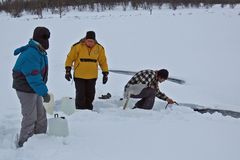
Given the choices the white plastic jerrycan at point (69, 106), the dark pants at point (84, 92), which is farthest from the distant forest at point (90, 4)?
the white plastic jerrycan at point (69, 106)

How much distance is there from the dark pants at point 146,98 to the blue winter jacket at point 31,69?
219cm

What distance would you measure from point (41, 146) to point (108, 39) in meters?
13.6

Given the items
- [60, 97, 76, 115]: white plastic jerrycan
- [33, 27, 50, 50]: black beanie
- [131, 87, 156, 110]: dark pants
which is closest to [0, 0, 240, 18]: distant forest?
[131, 87, 156, 110]: dark pants

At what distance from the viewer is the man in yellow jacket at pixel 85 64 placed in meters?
5.74

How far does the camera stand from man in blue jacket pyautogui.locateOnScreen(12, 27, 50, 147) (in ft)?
12.9

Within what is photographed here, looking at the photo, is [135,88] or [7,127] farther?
[135,88]

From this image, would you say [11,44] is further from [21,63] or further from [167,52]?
[21,63]

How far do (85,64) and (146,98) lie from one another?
1102 mm

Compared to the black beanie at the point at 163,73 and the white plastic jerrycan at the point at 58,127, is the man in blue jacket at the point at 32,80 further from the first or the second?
the black beanie at the point at 163,73

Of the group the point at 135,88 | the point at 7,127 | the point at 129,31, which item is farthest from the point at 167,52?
the point at 7,127

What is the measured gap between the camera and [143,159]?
3.89 meters

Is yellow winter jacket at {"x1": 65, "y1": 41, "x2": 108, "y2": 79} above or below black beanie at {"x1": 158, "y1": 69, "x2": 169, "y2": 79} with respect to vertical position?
above

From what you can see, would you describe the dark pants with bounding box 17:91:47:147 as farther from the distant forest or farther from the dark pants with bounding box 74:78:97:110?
the distant forest

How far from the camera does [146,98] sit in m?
6.04
